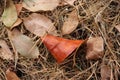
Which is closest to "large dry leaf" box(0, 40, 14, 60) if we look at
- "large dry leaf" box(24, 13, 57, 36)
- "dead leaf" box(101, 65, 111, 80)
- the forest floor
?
the forest floor

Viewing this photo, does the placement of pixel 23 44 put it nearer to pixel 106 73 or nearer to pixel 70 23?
pixel 70 23

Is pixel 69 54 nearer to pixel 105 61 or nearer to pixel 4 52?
pixel 105 61

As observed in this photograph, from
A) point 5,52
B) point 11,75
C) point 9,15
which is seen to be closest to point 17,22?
point 9,15

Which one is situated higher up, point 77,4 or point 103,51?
point 77,4

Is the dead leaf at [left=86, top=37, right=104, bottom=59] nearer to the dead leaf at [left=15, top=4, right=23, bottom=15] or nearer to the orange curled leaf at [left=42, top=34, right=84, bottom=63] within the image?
the orange curled leaf at [left=42, top=34, right=84, bottom=63]

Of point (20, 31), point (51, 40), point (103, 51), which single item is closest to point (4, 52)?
point (20, 31)
